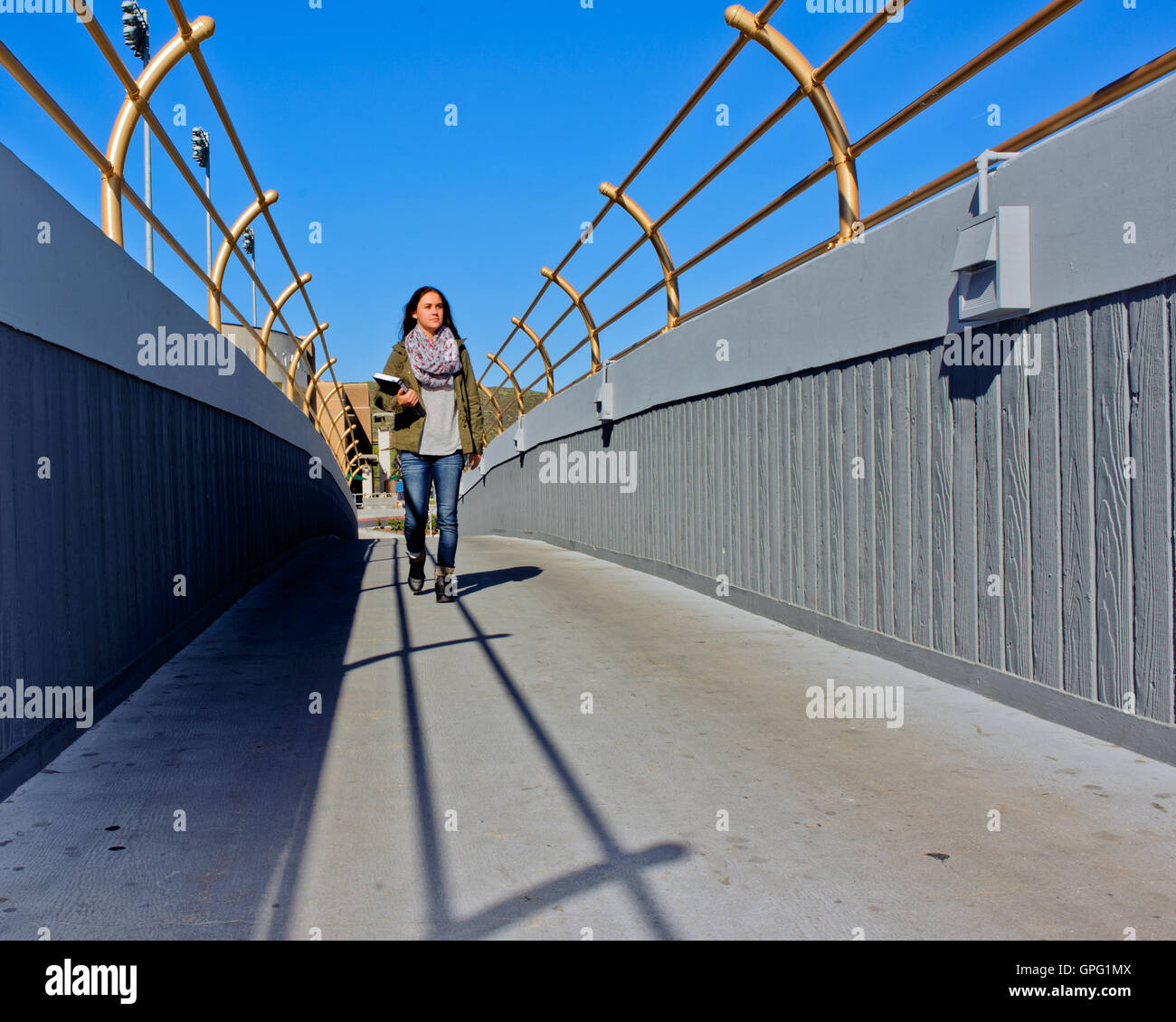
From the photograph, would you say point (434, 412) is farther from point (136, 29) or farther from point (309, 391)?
point (136, 29)

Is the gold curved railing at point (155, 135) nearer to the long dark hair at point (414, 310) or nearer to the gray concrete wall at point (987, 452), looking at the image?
the long dark hair at point (414, 310)

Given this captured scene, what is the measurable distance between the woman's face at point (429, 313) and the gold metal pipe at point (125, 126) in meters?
2.06

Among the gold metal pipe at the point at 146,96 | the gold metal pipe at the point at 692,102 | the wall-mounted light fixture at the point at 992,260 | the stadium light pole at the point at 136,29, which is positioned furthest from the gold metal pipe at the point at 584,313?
the stadium light pole at the point at 136,29

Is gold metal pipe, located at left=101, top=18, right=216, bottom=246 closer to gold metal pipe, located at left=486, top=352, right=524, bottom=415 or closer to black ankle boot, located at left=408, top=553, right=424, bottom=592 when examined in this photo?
black ankle boot, located at left=408, top=553, right=424, bottom=592

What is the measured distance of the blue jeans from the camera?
6461 mm

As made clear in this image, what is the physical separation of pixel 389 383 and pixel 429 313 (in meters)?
0.54

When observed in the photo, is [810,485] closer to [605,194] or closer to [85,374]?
[85,374]

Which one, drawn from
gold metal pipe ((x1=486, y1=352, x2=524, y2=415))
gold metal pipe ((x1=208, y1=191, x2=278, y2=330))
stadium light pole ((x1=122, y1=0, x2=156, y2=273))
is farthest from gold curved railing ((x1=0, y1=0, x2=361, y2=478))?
stadium light pole ((x1=122, y1=0, x2=156, y2=273))

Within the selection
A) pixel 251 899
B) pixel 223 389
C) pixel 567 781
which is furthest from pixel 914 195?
pixel 223 389

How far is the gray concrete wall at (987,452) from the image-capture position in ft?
9.37

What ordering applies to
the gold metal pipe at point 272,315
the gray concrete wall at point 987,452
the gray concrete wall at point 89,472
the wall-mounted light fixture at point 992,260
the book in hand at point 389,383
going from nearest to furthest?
the gray concrete wall at point 89,472, the gray concrete wall at point 987,452, the wall-mounted light fixture at point 992,260, the book in hand at point 389,383, the gold metal pipe at point 272,315

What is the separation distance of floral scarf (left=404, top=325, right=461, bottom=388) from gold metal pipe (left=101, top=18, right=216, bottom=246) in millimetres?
2140

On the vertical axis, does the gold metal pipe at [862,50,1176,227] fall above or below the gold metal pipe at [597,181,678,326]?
below

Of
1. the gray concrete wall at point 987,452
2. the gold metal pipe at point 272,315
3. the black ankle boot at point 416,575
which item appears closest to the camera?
the gray concrete wall at point 987,452
